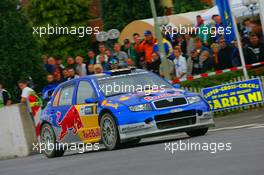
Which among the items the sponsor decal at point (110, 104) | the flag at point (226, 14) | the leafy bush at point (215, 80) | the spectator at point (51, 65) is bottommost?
the leafy bush at point (215, 80)

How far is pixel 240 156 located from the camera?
12281mm

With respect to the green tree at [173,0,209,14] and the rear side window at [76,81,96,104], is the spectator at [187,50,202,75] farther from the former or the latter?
the green tree at [173,0,209,14]

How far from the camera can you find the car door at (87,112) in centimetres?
1781

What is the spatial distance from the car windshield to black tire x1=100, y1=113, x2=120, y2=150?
0.64m

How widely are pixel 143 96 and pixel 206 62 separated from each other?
824 centimetres

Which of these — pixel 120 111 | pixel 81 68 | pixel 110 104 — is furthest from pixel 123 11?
Answer: pixel 120 111

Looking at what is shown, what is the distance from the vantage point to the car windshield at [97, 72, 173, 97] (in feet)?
58.9

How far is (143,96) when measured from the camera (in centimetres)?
1722

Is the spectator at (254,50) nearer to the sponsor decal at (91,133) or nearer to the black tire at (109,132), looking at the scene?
the sponsor decal at (91,133)

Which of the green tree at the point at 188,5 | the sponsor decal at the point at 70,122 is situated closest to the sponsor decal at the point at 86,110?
the sponsor decal at the point at 70,122

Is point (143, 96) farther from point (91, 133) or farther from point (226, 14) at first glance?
point (226, 14)

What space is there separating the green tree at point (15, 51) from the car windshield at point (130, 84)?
34.6 ft

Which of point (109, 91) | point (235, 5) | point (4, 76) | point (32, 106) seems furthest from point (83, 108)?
point (235, 5)

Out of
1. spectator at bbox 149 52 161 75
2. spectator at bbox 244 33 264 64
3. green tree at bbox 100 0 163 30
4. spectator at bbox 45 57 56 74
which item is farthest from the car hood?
green tree at bbox 100 0 163 30
